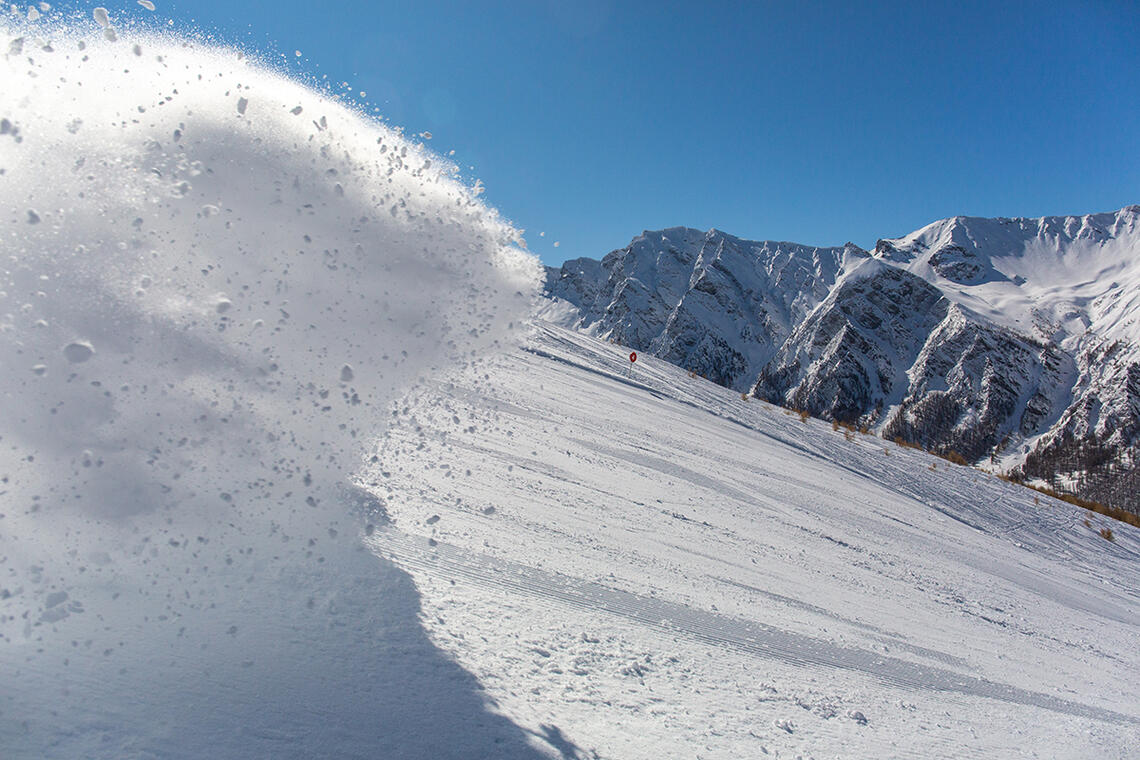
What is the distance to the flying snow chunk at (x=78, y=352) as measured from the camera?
261 centimetres

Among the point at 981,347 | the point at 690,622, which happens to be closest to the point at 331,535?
the point at 690,622

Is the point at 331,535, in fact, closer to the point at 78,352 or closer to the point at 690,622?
the point at 78,352

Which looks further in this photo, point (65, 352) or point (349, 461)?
point (349, 461)

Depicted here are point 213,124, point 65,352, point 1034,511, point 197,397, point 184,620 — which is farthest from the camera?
point 1034,511

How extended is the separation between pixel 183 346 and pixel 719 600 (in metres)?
3.32

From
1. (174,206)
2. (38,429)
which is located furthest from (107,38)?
(38,429)

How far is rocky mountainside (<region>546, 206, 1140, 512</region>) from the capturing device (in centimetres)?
11306

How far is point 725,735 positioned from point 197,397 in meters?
2.89

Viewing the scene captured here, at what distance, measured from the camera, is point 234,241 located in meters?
3.31

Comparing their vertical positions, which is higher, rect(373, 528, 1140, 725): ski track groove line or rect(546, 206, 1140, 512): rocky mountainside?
rect(546, 206, 1140, 512): rocky mountainside

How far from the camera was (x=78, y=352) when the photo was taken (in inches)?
104

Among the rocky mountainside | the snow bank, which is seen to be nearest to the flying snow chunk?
the snow bank

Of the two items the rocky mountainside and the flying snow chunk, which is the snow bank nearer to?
the flying snow chunk

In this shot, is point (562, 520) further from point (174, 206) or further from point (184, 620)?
Answer: point (174, 206)
